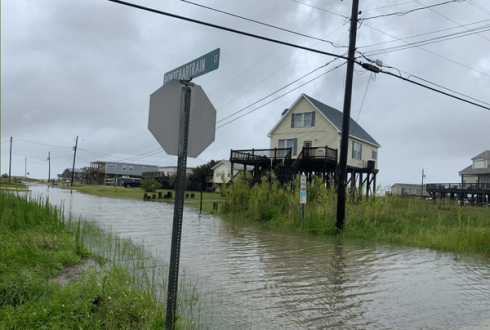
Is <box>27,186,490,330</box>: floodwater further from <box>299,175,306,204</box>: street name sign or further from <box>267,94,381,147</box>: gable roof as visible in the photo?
<box>267,94,381,147</box>: gable roof

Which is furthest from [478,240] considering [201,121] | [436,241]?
[201,121]

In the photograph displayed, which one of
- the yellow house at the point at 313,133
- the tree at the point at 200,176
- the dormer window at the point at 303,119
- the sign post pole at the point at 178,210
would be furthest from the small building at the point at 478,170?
the sign post pole at the point at 178,210

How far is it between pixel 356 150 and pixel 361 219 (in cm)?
2001

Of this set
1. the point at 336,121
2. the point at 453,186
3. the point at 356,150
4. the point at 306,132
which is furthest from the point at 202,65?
the point at 453,186

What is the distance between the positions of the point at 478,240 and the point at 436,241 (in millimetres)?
1210

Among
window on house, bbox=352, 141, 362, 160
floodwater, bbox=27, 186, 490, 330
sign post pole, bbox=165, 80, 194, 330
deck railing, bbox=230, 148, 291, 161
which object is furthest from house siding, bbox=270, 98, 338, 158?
sign post pole, bbox=165, 80, 194, 330

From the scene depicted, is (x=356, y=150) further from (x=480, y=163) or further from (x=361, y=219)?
(x=480, y=163)

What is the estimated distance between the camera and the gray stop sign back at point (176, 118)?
3.92 metres

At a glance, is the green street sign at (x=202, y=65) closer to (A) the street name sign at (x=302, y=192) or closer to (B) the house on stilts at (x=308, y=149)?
(A) the street name sign at (x=302, y=192)

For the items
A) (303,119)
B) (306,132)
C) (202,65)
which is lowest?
(202,65)

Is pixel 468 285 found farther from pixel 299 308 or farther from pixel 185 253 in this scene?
pixel 185 253

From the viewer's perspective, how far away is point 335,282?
6852mm

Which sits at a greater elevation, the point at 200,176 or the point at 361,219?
the point at 200,176

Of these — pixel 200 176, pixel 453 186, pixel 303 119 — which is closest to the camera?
pixel 303 119
